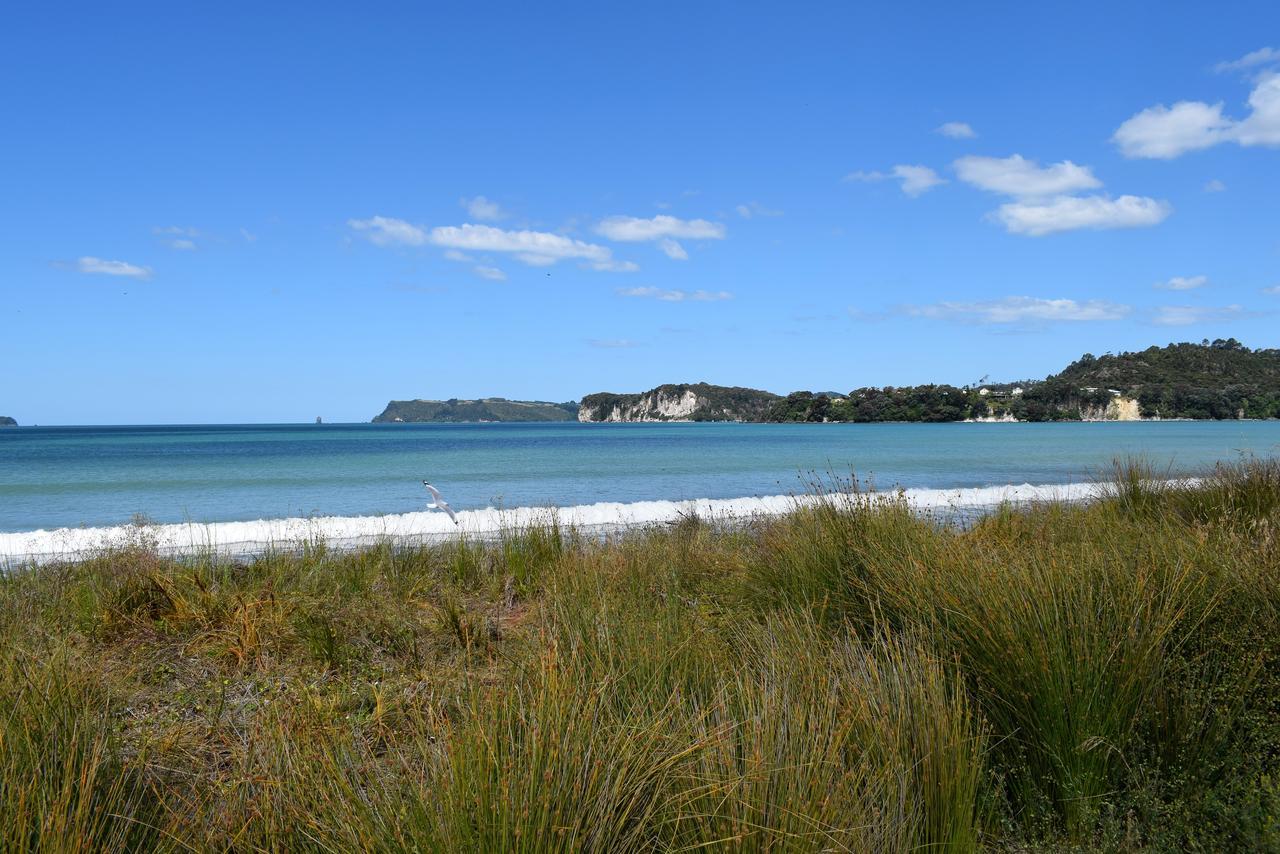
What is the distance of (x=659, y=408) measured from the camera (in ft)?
598

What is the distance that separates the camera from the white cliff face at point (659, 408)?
17400 centimetres

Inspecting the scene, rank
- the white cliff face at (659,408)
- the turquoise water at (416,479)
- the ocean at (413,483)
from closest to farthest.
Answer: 1. the ocean at (413,483)
2. the turquoise water at (416,479)
3. the white cliff face at (659,408)

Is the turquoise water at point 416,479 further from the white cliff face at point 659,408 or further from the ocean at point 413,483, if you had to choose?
the white cliff face at point 659,408

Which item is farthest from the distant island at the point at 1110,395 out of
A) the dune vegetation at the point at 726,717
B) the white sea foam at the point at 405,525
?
the dune vegetation at the point at 726,717

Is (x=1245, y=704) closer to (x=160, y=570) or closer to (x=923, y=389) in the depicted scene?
(x=160, y=570)

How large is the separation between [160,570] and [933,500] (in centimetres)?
1647

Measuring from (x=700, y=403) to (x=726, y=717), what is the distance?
169583mm

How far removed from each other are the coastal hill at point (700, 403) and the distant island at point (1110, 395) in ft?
54.2

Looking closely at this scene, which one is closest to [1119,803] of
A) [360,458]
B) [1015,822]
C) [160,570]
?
[1015,822]

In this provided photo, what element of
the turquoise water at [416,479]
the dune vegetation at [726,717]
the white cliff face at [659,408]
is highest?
the white cliff face at [659,408]

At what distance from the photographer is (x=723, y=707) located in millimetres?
2971

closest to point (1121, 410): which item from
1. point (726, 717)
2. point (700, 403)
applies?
point (700, 403)

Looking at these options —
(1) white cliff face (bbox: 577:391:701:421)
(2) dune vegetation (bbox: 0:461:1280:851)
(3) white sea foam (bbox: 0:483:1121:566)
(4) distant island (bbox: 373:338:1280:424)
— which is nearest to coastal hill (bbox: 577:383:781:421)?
(1) white cliff face (bbox: 577:391:701:421)

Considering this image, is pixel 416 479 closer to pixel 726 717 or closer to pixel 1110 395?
pixel 726 717
